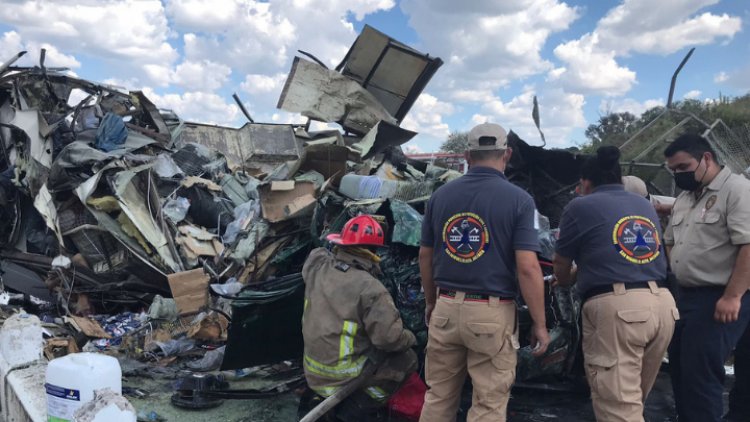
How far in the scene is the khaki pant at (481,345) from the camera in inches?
103

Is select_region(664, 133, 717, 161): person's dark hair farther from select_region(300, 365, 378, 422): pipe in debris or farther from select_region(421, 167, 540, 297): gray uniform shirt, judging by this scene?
select_region(300, 365, 378, 422): pipe in debris

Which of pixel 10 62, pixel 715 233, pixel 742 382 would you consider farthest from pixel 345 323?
pixel 10 62

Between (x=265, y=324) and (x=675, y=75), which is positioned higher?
(x=675, y=75)

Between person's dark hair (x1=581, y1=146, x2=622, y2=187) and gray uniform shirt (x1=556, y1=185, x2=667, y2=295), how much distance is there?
5 cm

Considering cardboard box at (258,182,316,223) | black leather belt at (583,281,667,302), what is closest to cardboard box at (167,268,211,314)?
cardboard box at (258,182,316,223)

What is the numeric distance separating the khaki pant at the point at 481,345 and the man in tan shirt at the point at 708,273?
43.1 inches

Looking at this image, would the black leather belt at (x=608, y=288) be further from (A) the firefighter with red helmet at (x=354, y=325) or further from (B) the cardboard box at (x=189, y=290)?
(B) the cardboard box at (x=189, y=290)

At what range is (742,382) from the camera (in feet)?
11.6

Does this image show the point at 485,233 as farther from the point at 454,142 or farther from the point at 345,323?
the point at 454,142

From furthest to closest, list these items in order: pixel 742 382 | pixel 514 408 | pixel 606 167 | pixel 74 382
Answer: pixel 514 408
pixel 742 382
pixel 606 167
pixel 74 382

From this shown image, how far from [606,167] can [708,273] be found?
81cm

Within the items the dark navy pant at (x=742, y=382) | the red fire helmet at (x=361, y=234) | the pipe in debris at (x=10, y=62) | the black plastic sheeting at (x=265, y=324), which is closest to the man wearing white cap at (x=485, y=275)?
the red fire helmet at (x=361, y=234)

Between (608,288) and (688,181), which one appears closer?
(608,288)

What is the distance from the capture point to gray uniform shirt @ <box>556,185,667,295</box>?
2717 mm
